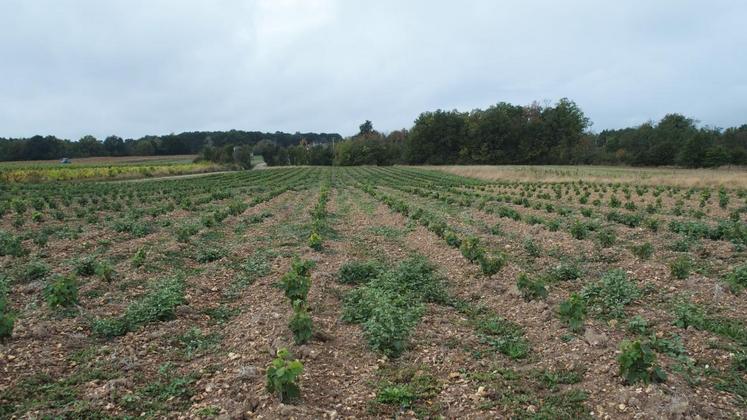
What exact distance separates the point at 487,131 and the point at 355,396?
98598mm

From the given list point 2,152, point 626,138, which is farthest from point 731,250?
point 2,152

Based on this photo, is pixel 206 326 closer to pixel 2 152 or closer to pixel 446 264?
pixel 446 264

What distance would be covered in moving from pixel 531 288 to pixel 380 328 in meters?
3.02

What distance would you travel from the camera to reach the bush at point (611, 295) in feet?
25.7

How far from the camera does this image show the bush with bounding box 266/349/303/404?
4824 millimetres

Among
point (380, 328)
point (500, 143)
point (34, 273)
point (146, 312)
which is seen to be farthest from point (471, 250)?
point (500, 143)

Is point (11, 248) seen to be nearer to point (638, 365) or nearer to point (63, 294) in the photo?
point (63, 294)

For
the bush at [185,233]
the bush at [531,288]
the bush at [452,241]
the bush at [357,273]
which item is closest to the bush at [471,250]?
the bush at [452,241]

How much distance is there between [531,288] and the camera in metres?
8.25

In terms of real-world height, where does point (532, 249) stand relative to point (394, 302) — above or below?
above

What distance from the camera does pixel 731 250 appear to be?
37.4 feet

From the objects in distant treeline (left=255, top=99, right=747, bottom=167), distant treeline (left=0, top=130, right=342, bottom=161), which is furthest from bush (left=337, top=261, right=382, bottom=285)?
distant treeline (left=0, top=130, right=342, bottom=161)

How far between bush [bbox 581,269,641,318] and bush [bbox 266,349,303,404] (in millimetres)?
5293

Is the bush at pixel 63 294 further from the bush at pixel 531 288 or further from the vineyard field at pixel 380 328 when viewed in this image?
the bush at pixel 531 288
